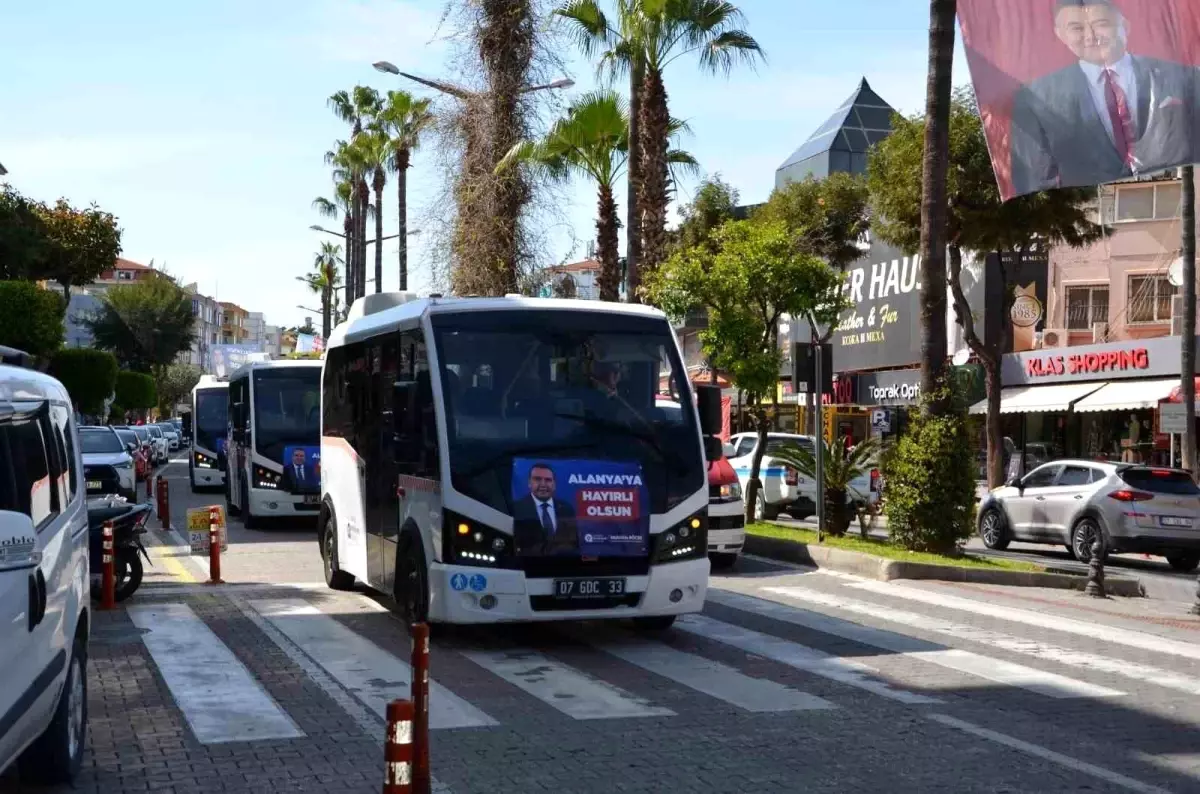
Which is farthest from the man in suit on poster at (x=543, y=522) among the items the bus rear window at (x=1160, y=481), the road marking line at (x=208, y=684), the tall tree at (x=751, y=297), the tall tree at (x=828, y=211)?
the tall tree at (x=828, y=211)

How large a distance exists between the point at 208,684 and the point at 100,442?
22.1 meters

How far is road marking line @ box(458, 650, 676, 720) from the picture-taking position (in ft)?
29.2

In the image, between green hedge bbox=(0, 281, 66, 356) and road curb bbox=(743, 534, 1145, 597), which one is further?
green hedge bbox=(0, 281, 66, 356)

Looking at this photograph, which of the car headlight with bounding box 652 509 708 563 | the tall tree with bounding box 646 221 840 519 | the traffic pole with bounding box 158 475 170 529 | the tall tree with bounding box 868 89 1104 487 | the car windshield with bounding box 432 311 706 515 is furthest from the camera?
the tall tree with bounding box 868 89 1104 487

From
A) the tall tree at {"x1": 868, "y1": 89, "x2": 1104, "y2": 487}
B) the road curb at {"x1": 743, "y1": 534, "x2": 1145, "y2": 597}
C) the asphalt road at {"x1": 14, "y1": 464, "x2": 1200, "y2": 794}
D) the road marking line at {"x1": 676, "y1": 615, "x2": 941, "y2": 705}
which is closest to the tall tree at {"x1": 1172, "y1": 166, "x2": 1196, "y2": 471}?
the tall tree at {"x1": 868, "y1": 89, "x2": 1104, "y2": 487}

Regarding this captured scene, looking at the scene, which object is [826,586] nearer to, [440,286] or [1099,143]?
[1099,143]

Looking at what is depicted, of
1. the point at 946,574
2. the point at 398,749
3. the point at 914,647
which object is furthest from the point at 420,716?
the point at 946,574

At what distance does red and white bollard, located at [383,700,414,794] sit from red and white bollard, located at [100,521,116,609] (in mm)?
9054

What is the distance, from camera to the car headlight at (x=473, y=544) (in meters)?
10.8

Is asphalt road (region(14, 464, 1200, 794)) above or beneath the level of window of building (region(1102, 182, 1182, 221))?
beneath

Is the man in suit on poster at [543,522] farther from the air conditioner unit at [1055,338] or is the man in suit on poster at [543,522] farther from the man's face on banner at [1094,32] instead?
the air conditioner unit at [1055,338]

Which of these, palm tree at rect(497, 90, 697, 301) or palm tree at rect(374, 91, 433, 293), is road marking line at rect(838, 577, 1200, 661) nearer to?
palm tree at rect(497, 90, 697, 301)

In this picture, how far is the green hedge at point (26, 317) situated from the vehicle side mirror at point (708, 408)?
36258mm

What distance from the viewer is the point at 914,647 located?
11.6m
